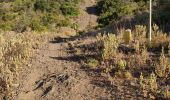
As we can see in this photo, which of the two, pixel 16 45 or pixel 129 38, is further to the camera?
pixel 16 45

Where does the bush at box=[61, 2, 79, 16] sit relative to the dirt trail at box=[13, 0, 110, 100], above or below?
below

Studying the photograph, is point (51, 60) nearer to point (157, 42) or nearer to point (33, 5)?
point (157, 42)

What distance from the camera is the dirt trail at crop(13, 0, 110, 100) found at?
334 inches

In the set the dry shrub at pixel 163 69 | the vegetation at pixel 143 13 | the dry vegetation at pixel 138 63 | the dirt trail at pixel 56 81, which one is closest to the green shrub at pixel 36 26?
the vegetation at pixel 143 13

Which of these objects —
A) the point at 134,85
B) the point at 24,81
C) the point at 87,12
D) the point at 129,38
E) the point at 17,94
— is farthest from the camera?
the point at 87,12

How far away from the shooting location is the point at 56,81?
9.27 m

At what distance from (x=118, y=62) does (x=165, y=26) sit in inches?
198

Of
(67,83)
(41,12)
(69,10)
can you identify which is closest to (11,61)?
(67,83)

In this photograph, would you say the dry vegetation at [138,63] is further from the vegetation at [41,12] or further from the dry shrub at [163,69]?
the vegetation at [41,12]

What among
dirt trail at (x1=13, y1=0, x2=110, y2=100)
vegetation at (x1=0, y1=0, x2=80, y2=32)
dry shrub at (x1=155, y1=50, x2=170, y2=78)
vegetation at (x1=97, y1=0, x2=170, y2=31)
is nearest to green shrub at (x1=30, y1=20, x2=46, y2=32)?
vegetation at (x1=0, y1=0, x2=80, y2=32)

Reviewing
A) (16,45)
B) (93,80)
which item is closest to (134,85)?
(93,80)

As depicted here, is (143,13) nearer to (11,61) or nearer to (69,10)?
(11,61)

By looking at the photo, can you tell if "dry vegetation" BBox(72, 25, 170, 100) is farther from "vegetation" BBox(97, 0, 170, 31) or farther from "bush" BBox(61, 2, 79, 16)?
"bush" BBox(61, 2, 79, 16)

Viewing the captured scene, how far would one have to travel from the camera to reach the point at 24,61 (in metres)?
11.5
